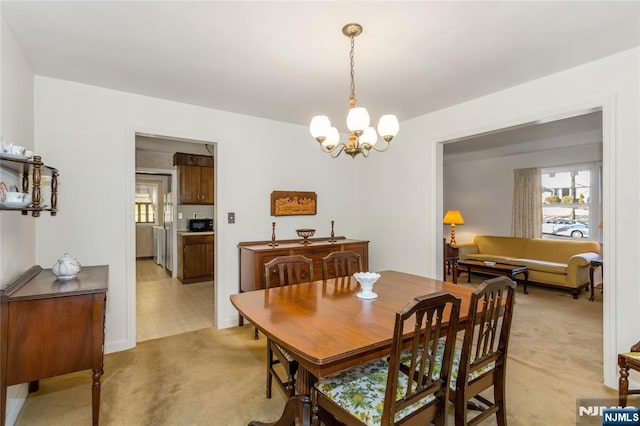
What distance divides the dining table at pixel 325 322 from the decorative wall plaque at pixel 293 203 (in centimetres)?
172

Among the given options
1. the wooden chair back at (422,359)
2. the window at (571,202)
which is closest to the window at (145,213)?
the wooden chair back at (422,359)

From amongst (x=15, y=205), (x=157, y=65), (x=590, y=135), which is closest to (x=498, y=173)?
(x=590, y=135)

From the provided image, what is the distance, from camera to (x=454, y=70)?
2.49m

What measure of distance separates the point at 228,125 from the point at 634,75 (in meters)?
3.53

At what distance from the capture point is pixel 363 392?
141 cm

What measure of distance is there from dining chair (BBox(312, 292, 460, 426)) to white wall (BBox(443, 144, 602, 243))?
18.6 ft

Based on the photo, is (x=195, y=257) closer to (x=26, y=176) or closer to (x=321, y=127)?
(x=26, y=176)

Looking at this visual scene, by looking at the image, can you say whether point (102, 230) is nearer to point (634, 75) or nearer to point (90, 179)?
point (90, 179)

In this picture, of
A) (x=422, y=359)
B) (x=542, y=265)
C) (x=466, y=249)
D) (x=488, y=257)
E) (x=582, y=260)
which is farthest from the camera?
(x=466, y=249)

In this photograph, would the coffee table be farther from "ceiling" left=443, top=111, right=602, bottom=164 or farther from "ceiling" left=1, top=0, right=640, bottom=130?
"ceiling" left=1, top=0, right=640, bottom=130

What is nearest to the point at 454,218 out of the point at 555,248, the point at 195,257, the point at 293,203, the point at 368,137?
the point at 555,248

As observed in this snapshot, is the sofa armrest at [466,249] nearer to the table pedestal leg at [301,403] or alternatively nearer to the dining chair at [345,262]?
the dining chair at [345,262]

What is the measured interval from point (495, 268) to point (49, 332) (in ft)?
17.9

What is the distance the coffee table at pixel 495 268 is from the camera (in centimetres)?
483
